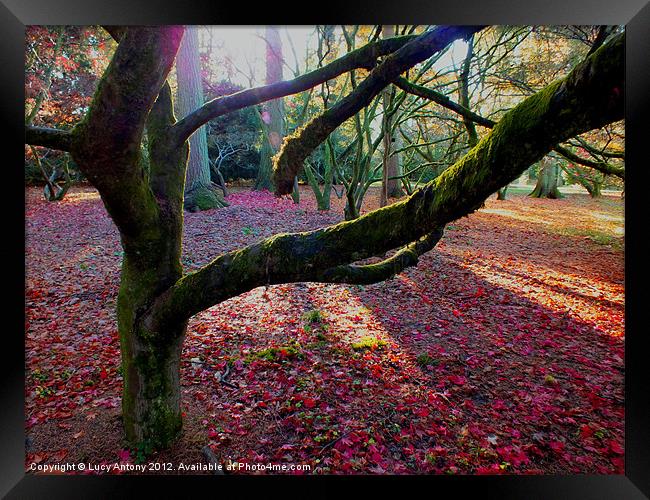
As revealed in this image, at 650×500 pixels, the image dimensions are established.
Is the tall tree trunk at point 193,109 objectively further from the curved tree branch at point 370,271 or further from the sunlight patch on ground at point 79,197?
the curved tree branch at point 370,271

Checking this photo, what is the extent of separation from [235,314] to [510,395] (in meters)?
3.01

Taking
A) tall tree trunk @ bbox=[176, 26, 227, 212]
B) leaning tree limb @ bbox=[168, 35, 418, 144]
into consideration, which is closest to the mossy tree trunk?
leaning tree limb @ bbox=[168, 35, 418, 144]

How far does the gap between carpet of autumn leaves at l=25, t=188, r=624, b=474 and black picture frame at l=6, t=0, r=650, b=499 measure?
0.76ft

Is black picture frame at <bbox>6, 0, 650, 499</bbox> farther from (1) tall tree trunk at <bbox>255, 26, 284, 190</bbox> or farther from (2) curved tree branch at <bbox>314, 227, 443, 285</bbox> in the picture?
(1) tall tree trunk at <bbox>255, 26, 284, 190</bbox>

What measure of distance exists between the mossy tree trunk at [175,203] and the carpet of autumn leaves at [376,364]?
588 mm

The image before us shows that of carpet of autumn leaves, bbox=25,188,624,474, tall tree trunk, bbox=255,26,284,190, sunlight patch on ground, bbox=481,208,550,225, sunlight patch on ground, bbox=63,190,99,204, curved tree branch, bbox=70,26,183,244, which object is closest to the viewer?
curved tree branch, bbox=70,26,183,244

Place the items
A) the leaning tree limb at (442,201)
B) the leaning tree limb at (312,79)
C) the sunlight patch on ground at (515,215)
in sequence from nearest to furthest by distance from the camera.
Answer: the leaning tree limb at (442,201), the leaning tree limb at (312,79), the sunlight patch on ground at (515,215)

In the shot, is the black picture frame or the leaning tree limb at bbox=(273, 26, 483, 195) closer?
the leaning tree limb at bbox=(273, 26, 483, 195)

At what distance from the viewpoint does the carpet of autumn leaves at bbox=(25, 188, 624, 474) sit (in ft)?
8.02

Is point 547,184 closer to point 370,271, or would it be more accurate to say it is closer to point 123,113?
point 370,271

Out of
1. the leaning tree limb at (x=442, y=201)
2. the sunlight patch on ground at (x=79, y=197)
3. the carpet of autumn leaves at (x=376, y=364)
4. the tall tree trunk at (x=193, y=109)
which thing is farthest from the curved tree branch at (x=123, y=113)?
the sunlight patch on ground at (x=79, y=197)

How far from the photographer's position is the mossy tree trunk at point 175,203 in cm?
116
